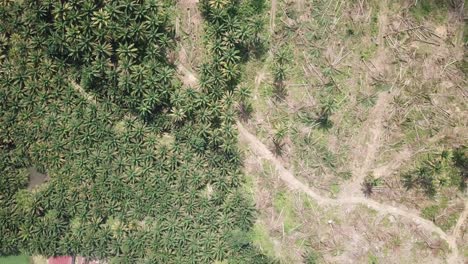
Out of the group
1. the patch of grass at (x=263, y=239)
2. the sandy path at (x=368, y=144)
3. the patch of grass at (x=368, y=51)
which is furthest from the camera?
the patch of grass at (x=263, y=239)

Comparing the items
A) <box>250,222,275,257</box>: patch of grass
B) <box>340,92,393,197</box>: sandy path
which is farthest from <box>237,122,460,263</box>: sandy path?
<box>250,222,275,257</box>: patch of grass

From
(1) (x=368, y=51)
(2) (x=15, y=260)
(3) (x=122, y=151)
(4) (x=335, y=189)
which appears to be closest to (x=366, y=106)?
(1) (x=368, y=51)

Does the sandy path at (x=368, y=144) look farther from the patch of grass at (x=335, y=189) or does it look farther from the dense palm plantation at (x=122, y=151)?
the dense palm plantation at (x=122, y=151)

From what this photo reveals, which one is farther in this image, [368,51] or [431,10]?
[368,51]

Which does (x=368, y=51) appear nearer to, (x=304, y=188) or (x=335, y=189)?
(x=335, y=189)

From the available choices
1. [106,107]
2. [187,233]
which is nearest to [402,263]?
[187,233]

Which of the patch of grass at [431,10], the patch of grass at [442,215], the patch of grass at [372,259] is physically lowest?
the patch of grass at [372,259]

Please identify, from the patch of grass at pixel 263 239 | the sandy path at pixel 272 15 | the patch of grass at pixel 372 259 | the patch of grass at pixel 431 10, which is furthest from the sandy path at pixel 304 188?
the patch of grass at pixel 431 10

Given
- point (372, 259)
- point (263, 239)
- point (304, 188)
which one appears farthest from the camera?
point (263, 239)

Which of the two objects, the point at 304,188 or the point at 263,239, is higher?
the point at 304,188
